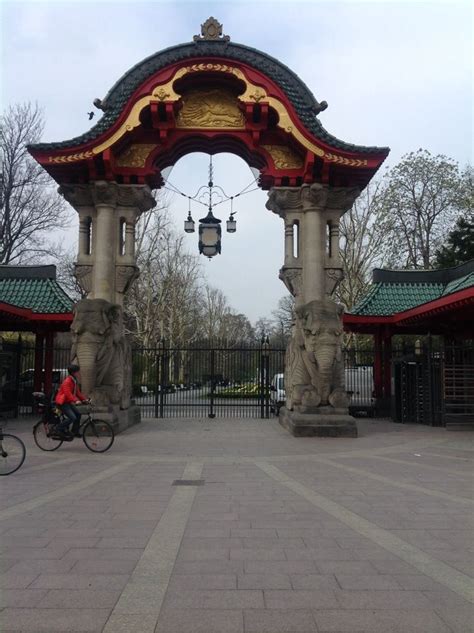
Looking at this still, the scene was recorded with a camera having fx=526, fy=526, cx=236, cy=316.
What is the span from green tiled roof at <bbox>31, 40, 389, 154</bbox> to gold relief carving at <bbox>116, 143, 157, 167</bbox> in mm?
961

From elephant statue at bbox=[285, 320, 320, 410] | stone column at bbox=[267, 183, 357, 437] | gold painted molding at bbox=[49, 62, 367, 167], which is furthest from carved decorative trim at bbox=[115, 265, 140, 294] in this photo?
elephant statue at bbox=[285, 320, 320, 410]

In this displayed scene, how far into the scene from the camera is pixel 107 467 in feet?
30.2

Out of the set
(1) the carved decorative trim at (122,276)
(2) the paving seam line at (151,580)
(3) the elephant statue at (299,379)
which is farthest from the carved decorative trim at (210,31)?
(2) the paving seam line at (151,580)

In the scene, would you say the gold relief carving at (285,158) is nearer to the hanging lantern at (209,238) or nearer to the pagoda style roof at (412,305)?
the hanging lantern at (209,238)

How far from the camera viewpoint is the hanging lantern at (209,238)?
1537cm

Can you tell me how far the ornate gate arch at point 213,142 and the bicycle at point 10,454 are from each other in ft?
15.5

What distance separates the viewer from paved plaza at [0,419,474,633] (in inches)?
145

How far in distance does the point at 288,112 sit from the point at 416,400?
10024 millimetres

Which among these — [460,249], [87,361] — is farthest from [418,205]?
[87,361]

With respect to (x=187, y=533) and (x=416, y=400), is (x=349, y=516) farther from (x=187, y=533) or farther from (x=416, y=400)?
(x=416, y=400)

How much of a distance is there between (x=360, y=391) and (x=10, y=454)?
16774 mm

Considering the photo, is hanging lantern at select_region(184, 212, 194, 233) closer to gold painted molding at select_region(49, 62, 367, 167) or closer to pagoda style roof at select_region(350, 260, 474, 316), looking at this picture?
gold painted molding at select_region(49, 62, 367, 167)

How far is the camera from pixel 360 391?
22.6 m

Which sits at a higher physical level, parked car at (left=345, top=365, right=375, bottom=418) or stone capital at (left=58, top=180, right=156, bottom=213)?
stone capital at (left=58, top=180, right=156, bottom=213)
